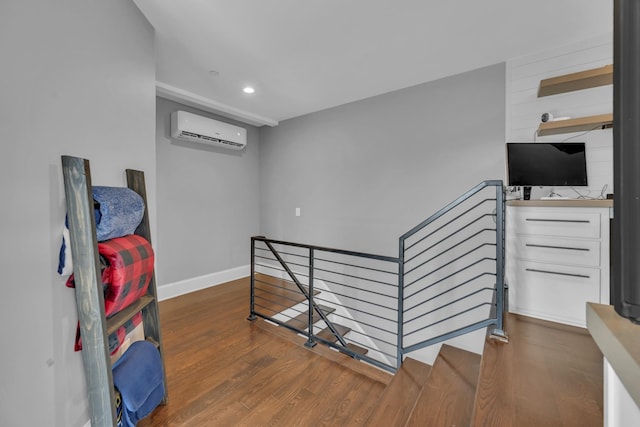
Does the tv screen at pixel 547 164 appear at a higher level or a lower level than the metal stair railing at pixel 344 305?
higher

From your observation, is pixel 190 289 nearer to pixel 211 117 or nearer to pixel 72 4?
pixel 211 117

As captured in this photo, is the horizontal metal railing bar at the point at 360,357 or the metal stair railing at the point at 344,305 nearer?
the horizontal metal railing bar at the point at 360,357

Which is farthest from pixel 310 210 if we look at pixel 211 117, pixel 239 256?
pixel 211 117

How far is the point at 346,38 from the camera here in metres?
2.19

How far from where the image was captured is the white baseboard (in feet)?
11.6

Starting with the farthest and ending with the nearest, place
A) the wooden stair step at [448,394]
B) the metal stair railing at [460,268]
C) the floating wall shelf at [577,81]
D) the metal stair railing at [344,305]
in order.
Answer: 1. the metal stair railing at [344,305]
2. the metal stair railing at [460,268]
3. the floating wall shelf at [577,81]
4. the wooden stair step at [448,394]

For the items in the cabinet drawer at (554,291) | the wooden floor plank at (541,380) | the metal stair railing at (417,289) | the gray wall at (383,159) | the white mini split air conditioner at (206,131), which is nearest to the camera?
the wooden floor plank at (541,380)

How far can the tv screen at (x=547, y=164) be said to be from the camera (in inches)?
82.7

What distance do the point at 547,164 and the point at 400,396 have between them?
2034 millimetres

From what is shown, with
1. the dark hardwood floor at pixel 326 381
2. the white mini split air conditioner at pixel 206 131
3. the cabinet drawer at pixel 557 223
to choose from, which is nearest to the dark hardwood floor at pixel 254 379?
the dark hardwood floor at pixel 326 381

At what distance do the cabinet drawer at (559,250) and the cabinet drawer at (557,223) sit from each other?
4cm

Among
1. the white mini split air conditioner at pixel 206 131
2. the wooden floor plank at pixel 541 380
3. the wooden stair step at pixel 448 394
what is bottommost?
the wooden stair step at pixel 448 394

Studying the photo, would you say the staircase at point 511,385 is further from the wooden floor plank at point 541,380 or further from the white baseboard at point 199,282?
the white baseboard at point 199,282

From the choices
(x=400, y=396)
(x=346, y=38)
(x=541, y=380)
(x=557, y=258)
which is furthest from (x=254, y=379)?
(x=346, y=38)
